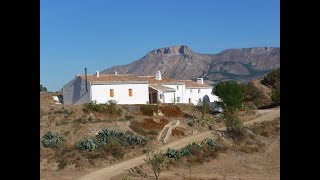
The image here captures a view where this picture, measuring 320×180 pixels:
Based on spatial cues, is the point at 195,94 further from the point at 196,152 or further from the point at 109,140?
the point at 196,152

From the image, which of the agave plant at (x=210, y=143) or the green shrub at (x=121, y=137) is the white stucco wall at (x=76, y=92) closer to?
the green shrub at (x=121, y=137)

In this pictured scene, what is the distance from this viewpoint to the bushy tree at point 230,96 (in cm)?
3703

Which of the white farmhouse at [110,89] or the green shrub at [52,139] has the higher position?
the white farmhouse at [110,89]

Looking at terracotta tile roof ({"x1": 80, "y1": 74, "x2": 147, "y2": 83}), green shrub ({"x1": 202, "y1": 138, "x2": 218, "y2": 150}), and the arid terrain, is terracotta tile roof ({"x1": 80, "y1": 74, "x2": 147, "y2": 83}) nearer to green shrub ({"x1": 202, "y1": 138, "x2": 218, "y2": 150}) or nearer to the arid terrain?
the arid terrain

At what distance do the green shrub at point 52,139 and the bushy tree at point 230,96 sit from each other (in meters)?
15.8

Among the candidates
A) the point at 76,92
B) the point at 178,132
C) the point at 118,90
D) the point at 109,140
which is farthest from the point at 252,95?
the point at 109,140

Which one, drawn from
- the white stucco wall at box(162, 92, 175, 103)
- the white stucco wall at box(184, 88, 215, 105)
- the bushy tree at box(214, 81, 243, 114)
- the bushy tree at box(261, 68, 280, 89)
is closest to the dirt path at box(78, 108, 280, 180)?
the bushy tree at box(214, 81, 243, 114)

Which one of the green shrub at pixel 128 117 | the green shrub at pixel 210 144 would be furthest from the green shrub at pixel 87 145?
the green shrub at pixel 128 117

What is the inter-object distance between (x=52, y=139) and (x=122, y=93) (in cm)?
1958

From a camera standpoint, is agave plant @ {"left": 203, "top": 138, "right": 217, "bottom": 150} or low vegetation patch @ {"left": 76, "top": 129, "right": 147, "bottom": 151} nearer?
low vegetation patch @ {"left": 76, "top": 129, "right": 147, "bottom": 151}

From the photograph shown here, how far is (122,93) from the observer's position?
44.8 meters

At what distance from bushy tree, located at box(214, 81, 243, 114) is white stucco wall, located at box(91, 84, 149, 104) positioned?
9.00 meters

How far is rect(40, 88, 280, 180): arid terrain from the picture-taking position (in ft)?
67.1

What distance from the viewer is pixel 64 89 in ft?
163
